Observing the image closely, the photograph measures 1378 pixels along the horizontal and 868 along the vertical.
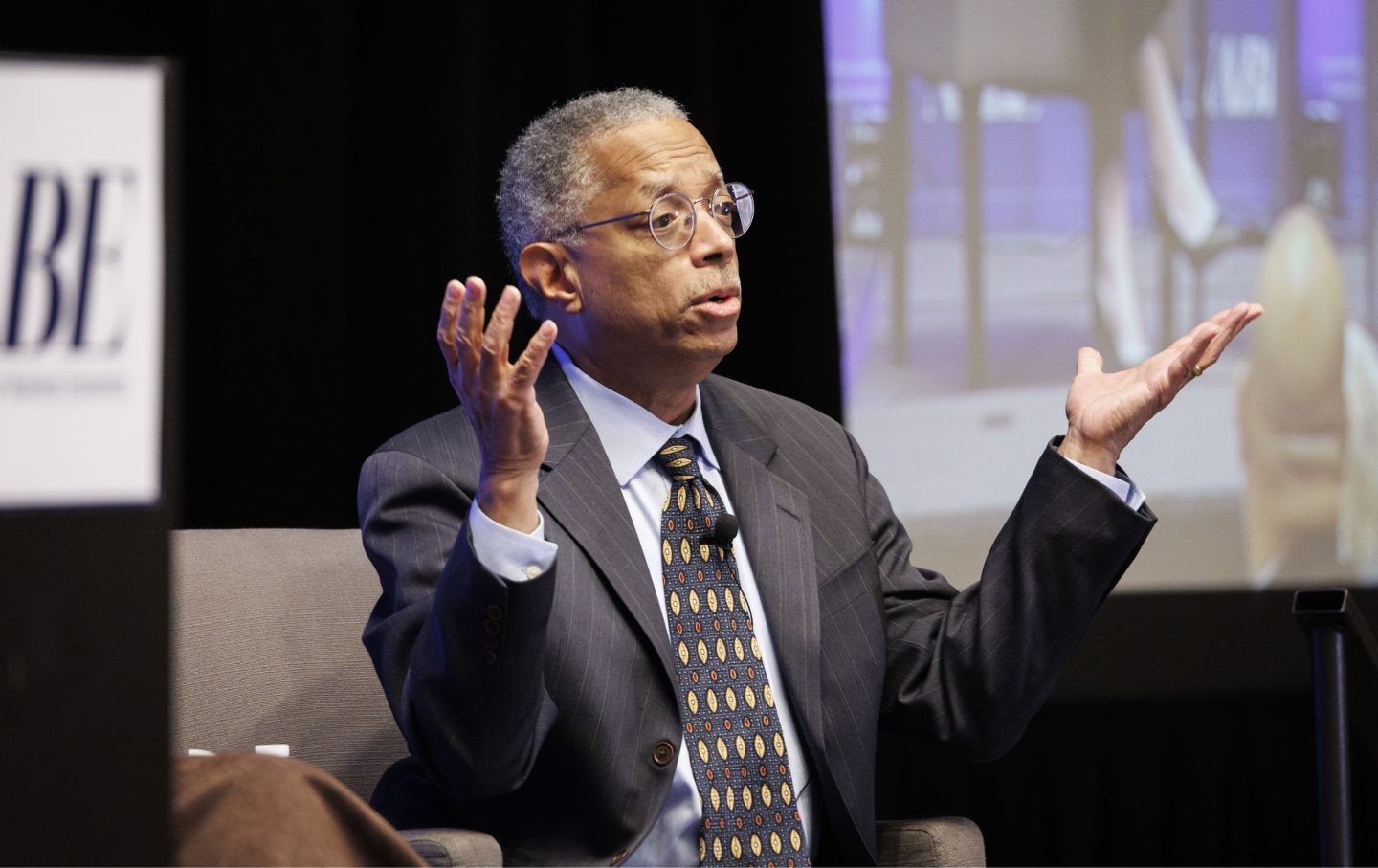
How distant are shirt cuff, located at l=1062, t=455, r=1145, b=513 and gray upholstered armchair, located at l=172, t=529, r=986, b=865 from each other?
0.43 meters

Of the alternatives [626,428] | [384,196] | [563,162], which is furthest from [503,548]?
[384,196]

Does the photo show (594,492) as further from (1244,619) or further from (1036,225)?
(1244,619)

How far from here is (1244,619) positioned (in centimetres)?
362

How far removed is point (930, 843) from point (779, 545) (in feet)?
1.31

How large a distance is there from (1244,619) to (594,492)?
2.34 metres

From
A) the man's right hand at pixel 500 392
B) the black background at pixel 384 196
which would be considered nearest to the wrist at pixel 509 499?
the man's right hand at pixel 500 392

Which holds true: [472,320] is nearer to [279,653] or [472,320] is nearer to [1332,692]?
[279,653]

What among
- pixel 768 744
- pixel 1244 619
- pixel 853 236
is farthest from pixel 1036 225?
pixel 768 744

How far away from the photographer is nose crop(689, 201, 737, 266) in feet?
6.40

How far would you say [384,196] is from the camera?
11.5ft

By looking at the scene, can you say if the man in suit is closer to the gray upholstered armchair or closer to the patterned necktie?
the patterned necktie

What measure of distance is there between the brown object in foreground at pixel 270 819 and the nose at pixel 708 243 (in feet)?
3.13

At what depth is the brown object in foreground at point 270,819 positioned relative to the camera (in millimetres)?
1114

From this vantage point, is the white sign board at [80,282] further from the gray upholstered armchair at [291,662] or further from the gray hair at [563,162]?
the gray hair at [563,162]
